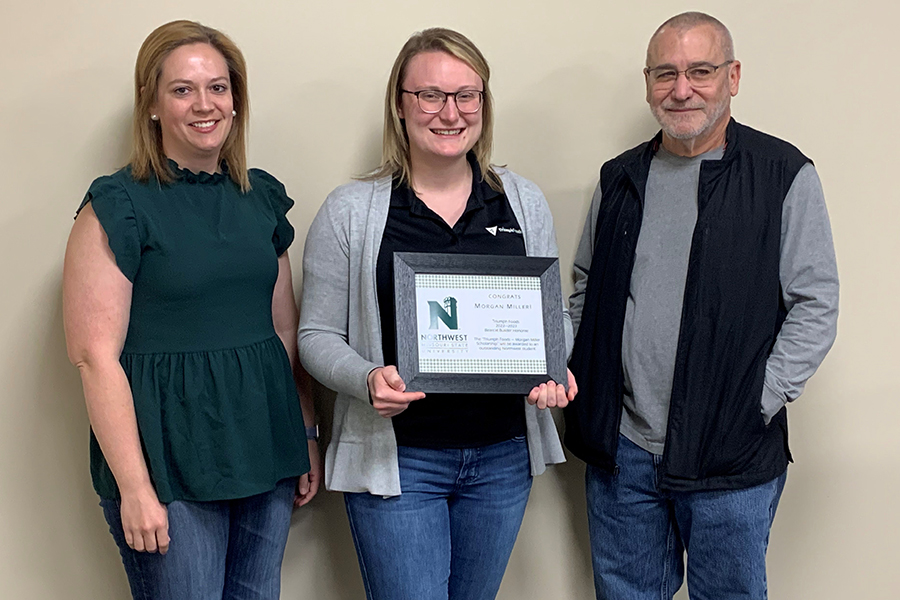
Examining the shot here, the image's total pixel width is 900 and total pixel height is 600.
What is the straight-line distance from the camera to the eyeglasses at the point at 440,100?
1.83 metres

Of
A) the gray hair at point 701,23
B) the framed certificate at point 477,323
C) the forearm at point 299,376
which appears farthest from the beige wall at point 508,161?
the framed certificate at point 477,323

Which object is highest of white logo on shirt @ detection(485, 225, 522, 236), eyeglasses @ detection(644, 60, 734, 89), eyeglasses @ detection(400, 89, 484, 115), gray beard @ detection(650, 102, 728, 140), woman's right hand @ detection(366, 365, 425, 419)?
eyeglasses @ detection(644, 60, 734, 89)

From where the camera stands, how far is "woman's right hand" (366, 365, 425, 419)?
5.48 ft

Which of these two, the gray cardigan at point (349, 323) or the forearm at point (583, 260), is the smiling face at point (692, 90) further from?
the gray cardigan at point (349, 323)

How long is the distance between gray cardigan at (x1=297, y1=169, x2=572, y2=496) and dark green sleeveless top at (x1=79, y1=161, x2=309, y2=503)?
0.11 m

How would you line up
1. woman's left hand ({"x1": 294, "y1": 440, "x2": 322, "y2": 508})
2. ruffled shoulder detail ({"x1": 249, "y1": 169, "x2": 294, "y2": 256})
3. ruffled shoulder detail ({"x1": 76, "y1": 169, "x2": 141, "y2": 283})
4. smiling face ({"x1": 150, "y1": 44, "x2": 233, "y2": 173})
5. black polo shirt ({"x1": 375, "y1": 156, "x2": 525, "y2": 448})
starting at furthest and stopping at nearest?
1. woman's left hand ({"x1": 294, "y1": 440, "x2": 322, "y2": 508})
2. ruffled shoulder detail ({"x1": 249, "y1": 169, "x2": 294, "y2": 256})
3. black polo shirt ({"x1": 375, "y1": 156, "x2": 525, "y2": 448})
4. smiling face ({"x1": 150, "y1": 44, "x2": 233, "y2": 173})
5. ruffled shoulder detail ({"x1": 76, "y1": 169, "x2": 141, "y2": 283})

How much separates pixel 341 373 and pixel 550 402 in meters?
0.44

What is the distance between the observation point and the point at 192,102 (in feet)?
5.68

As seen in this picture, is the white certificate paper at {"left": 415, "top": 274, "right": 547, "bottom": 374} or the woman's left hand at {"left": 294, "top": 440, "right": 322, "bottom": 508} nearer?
the white certificate paper at {"left": 415, "top": 274, "right": 547, "bottom": 374}

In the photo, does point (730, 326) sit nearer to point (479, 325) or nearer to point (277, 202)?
point (479, 325)

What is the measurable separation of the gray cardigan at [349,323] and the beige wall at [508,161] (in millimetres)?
419

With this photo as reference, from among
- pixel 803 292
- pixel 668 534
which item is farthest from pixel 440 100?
pixel 668 534

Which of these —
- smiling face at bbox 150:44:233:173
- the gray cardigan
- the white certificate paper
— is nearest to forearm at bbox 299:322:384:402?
the gray cardigan

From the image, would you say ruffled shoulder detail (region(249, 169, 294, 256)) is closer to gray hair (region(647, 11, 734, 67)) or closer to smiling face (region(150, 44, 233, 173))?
smiling face (region(150, 44, 233, 173))
